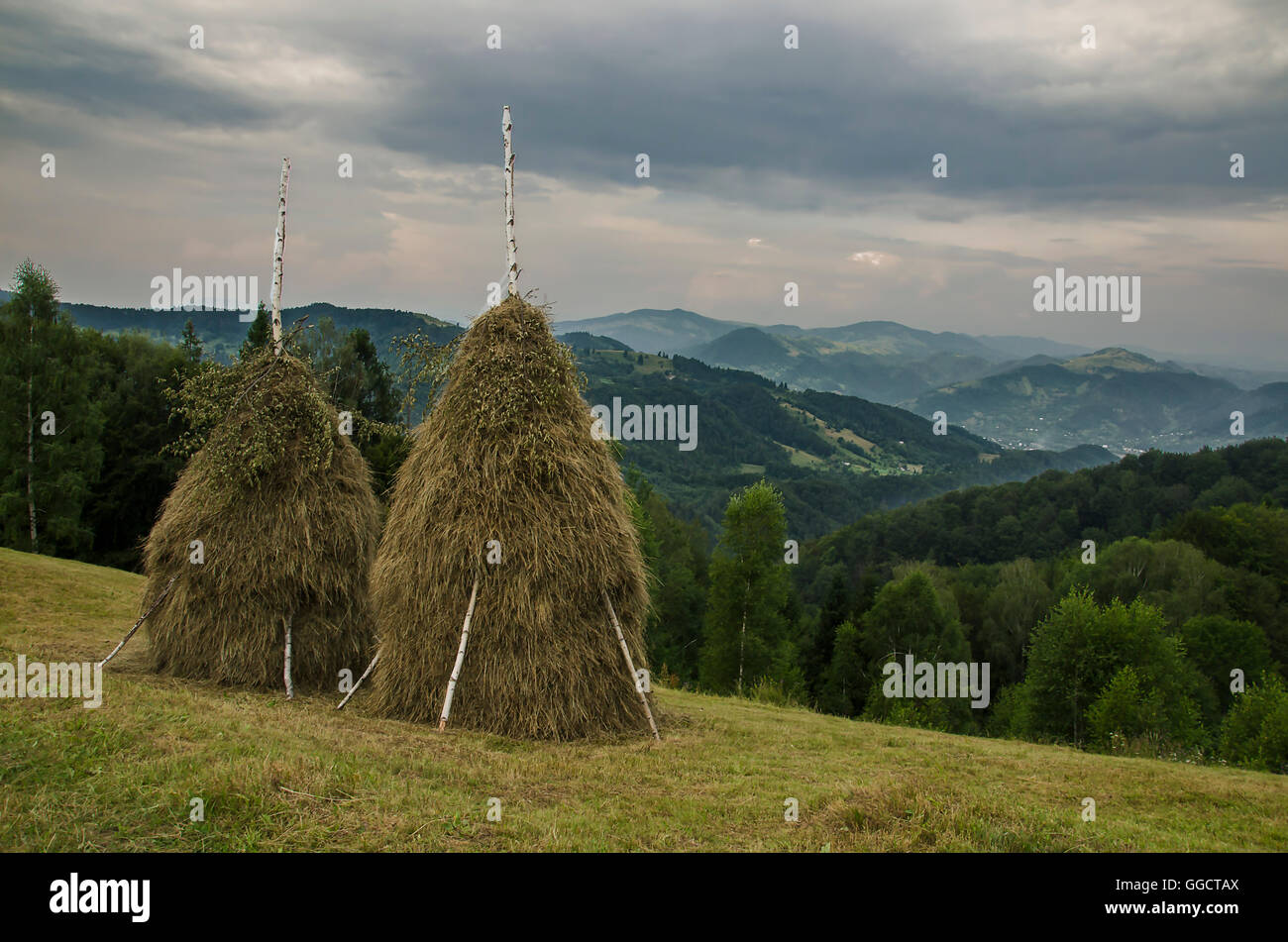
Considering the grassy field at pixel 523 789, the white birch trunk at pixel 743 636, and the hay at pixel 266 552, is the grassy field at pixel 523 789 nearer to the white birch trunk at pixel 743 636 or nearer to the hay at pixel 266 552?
the hay at pixel 266 552

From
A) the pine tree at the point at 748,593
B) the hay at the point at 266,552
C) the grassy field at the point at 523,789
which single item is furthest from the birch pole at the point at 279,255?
the pine tree at the point at 748,593

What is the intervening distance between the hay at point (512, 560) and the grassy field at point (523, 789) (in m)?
0.78

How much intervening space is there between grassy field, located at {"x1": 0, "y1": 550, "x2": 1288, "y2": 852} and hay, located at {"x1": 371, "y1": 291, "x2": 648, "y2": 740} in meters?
0.78

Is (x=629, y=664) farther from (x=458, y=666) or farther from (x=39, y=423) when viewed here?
(x=39, y=423)

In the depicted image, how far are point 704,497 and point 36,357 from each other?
15591 centimetres

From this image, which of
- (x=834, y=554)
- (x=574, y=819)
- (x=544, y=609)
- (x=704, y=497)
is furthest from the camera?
(x=704, y=497)

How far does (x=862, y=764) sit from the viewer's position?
1202 cm

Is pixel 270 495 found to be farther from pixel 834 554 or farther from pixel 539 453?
pixel 834 554

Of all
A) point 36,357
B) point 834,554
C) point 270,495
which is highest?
point 36,357

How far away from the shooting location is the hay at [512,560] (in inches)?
463

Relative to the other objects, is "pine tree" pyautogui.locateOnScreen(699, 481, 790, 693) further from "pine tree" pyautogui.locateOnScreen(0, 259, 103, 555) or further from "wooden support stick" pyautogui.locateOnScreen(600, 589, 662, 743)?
"pine tree" pyautogui.locateOnScreen(0, 259, 103, 555)

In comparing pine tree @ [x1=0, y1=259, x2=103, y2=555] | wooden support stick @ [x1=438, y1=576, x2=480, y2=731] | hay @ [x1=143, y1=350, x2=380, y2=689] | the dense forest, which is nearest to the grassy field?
wooden support stick @ [x1=438, y1=576, x2=480, y2=731]

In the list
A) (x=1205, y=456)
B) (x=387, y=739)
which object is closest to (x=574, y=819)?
(x=387, y=739)

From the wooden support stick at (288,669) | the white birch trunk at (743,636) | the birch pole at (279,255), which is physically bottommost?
the white birch trunk at (743,636)
